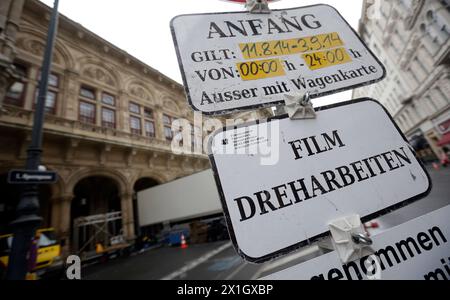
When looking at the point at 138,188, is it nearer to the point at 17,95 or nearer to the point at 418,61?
the point at 17,95

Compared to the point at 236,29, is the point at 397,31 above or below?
above

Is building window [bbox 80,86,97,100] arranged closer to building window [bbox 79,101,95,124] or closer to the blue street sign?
building window [bbox 79,101,95,124]

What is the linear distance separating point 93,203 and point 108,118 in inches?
217

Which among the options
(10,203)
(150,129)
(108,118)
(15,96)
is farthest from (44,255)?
(150,129)

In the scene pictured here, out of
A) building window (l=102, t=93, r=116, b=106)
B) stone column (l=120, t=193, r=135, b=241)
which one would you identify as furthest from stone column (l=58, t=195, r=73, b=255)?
building window (l=102, t=93, r=116, b=106)

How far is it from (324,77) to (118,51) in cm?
1613

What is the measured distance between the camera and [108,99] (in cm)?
1291

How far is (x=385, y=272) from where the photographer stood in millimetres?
756

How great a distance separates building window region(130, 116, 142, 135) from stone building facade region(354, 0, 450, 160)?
16.1 m
